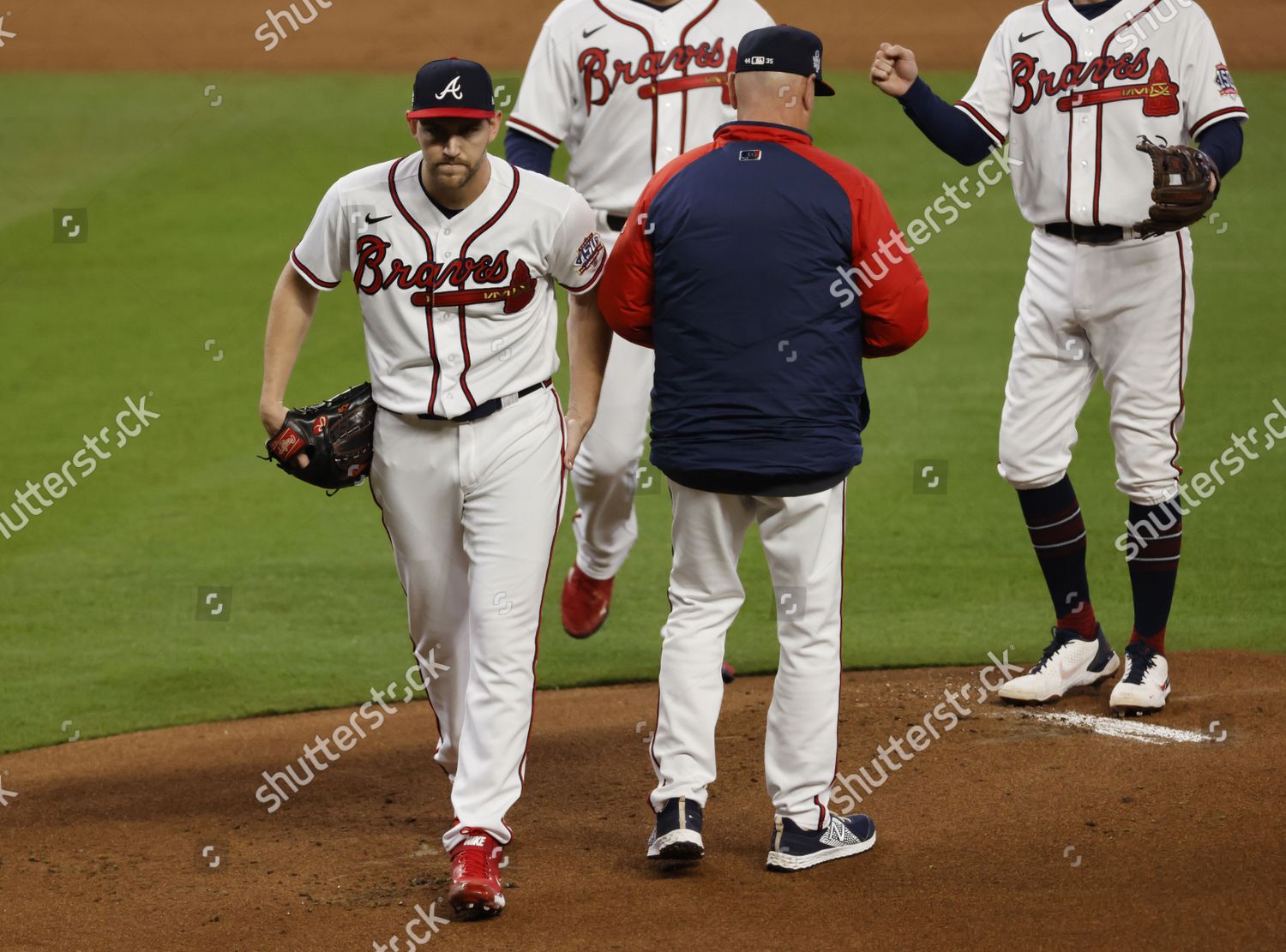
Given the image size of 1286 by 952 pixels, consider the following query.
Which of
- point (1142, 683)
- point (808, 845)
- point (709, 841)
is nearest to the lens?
point (808, 845)

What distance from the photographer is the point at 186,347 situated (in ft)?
35.2

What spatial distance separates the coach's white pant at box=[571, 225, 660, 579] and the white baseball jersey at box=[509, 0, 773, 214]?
0.24 m

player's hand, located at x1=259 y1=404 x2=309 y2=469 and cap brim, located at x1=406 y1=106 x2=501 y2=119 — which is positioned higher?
cap brim, located at x1=406 y1=106 x2=501 y2=119

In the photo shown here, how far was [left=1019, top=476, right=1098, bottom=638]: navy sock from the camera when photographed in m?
4.91

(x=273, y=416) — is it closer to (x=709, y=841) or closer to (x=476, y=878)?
(x=476, y=878)

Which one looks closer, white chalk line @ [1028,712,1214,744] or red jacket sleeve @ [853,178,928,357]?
red jacket sleeve @ [853,178,928,357]

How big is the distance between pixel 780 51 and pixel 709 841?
1.86 metres

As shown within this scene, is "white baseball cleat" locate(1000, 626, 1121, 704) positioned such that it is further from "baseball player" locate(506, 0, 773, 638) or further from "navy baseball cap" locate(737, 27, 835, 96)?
"navy baseball cap" locate(737, 27, 835, 96)

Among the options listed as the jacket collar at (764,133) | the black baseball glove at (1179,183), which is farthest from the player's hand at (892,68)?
the jacket collar at (764,133)

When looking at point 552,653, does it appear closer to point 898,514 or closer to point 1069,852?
point 898,514

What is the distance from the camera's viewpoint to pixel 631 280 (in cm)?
366

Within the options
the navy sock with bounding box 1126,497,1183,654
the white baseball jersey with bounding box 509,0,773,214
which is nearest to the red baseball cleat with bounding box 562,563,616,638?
the white baseball jersey with bounding box 509,0,773,214

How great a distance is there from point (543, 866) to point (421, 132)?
1715 mm

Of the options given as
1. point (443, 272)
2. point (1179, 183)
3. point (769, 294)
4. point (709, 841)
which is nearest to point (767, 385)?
point (769, 294)
